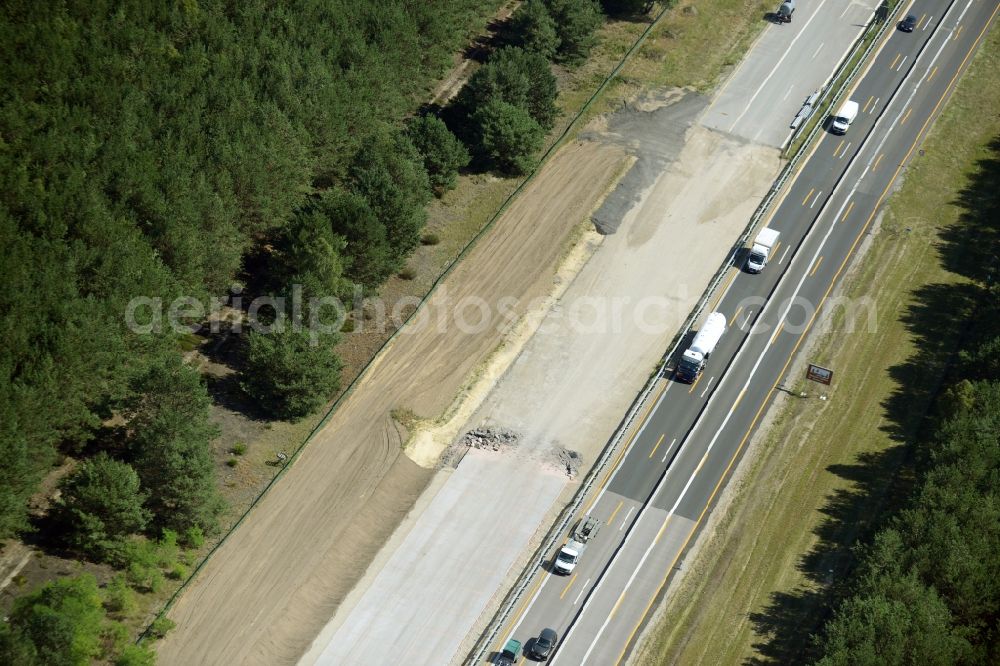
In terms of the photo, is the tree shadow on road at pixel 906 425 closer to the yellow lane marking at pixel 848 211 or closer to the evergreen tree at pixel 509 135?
the yellow lane marking at pixel 848 211

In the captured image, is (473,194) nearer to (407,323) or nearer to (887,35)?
(407,323)

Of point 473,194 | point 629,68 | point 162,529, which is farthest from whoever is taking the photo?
point 629,68

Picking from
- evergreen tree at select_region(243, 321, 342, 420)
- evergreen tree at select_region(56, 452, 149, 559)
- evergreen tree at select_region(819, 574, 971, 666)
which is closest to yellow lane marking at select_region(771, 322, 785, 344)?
evergreen tree at select_region(819, 574, 971, 666)

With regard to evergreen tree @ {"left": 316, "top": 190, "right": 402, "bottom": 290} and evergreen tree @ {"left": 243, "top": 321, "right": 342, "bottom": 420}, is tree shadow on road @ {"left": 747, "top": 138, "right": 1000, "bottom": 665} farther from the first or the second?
evergreen tree @ {"left": 316, "top": 190, "right": 402, "bottom": 290}

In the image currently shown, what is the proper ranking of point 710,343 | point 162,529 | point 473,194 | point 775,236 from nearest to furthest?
point 162,529
point 710,343
point 775,236
point 473,194

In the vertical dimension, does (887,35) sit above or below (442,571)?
above

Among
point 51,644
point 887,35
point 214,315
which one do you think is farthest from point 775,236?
point 51,644

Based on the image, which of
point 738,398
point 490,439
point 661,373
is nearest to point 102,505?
point 490,439
